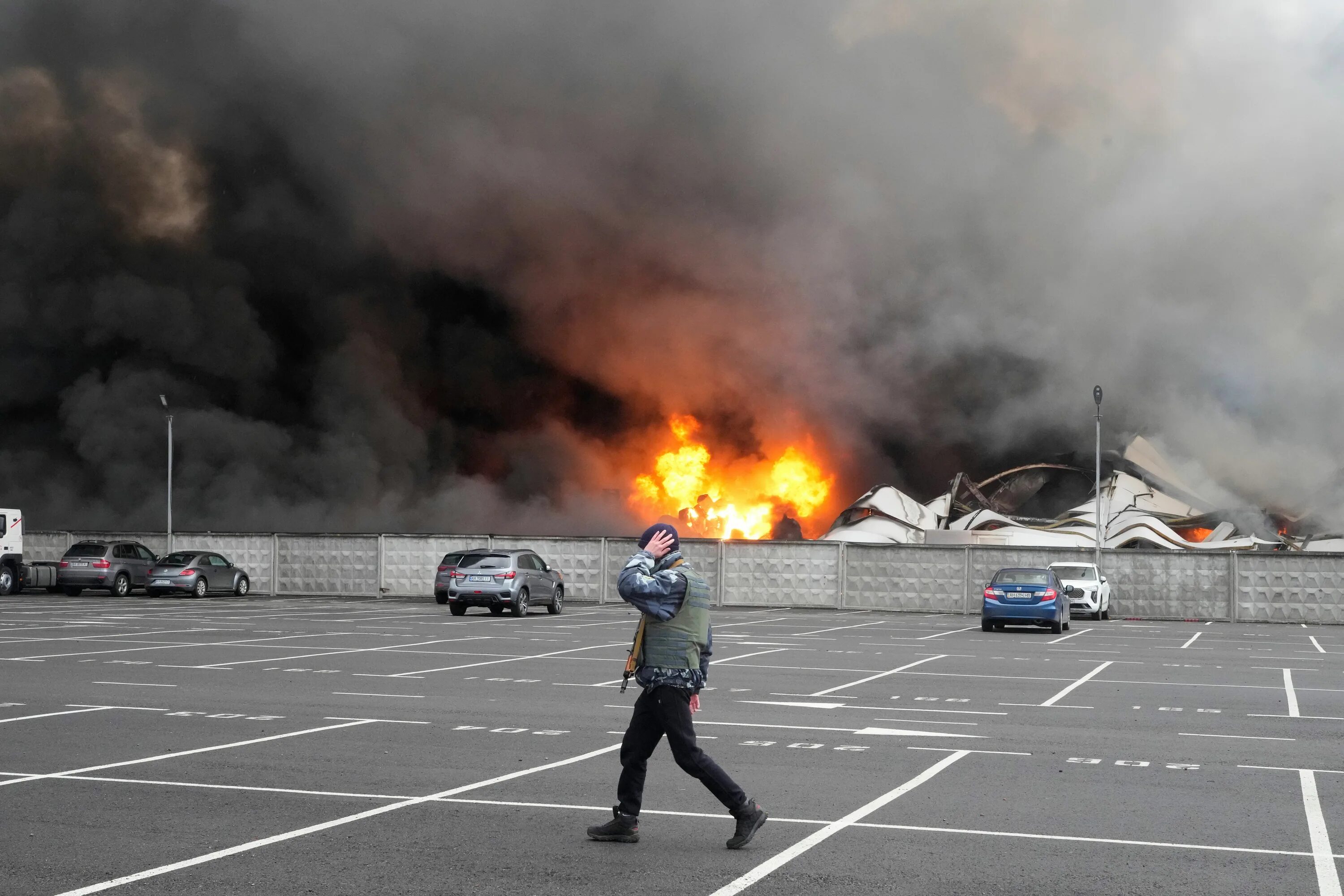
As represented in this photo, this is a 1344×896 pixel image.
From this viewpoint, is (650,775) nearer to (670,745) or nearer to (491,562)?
(670,745)

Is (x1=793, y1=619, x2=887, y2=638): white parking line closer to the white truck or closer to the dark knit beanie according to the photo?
the dark knit beanie

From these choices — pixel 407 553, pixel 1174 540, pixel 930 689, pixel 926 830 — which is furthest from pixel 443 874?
pixel 1174 540

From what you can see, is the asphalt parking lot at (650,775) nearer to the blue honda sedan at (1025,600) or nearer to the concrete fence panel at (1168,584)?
the blue honda sedan at (1025,600)

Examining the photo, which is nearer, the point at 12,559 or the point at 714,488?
the point at 12,559

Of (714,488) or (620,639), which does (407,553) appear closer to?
(620,639)

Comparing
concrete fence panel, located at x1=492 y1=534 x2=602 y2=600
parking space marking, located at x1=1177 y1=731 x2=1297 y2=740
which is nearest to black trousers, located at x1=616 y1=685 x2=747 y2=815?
parking space marking, located at x1=1177 y1=731 x2=1297 y2=740

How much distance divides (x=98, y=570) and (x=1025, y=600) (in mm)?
27534

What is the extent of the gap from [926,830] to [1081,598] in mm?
28232

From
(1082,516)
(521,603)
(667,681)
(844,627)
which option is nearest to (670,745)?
(667,681)

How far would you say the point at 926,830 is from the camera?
7.61 m

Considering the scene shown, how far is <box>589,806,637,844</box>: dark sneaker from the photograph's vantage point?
7.18 metres

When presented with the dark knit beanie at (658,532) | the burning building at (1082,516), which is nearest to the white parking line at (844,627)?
the dark knit beanie at (658,532)

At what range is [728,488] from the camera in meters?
68.3

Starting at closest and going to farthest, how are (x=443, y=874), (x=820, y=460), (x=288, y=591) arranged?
(x=443, y=874), (x=288, y=591), (x=820, y=460)
